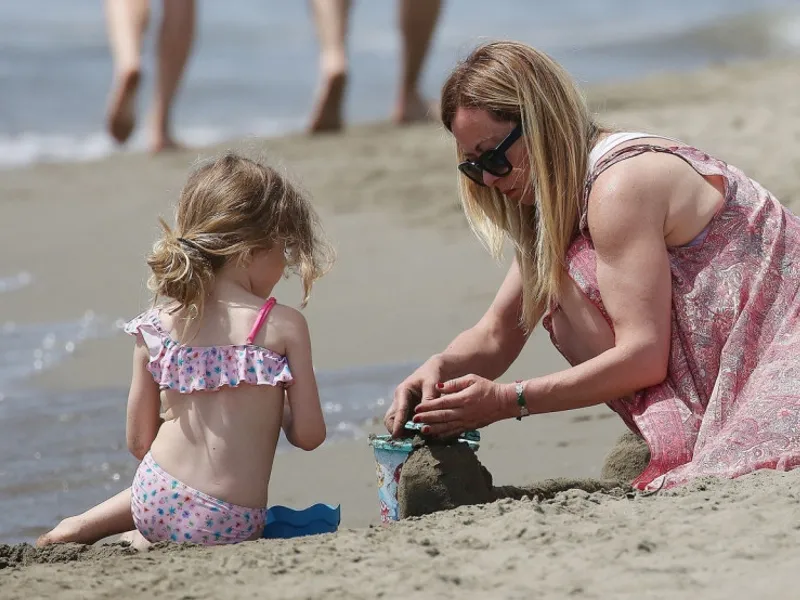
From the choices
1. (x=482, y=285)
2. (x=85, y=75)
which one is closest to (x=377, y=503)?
(x=482, y=285)

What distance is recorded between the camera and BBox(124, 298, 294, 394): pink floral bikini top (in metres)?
3.06

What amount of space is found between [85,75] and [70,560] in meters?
11.5

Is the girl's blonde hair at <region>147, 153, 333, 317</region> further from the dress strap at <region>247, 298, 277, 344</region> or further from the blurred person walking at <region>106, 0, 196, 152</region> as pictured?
the blurred person walking at <region>106, 0, 196, 152</region>

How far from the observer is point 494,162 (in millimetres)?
3305

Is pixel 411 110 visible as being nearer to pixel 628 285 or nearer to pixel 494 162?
pixel 494 162

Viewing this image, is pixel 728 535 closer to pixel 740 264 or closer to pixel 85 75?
pixel 740 264

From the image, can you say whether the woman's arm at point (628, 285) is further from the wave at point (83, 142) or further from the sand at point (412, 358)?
the wave at point (83, 142)

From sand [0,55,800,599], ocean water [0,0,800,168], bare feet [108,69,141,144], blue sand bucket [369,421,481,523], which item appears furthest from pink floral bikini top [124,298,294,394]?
ocean water [0,0,800,168]

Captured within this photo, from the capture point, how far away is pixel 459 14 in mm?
20969

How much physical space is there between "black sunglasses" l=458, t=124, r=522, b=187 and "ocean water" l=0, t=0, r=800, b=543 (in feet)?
1.20

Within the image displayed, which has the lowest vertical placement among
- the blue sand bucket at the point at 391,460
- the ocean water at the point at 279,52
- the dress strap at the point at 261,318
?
the ocean water at the point at 279,52

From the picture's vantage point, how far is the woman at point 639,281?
312 cm

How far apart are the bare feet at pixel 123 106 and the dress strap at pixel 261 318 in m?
5.04

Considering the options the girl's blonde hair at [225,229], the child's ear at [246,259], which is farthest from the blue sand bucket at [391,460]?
the child's ear at [246,259]
